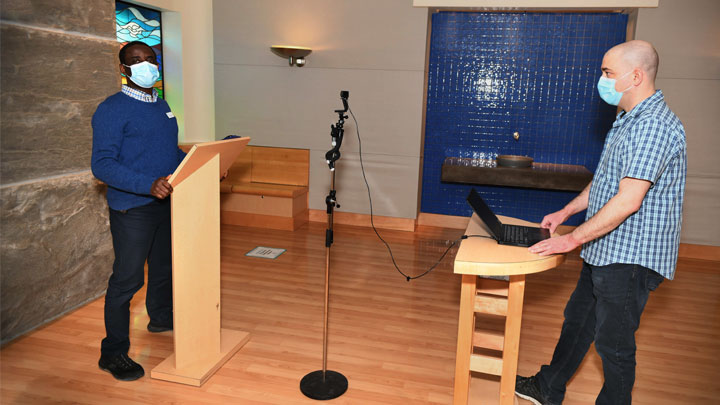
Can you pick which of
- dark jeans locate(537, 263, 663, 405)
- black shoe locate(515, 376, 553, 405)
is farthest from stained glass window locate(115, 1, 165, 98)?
dark jeans locate(537, 263, 663, 405)

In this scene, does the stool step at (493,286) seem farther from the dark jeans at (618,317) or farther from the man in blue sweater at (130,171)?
the man in blue sweater at (130,171)

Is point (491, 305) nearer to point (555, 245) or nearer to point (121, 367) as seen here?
point (555, 245)

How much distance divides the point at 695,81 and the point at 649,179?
355 centimetres

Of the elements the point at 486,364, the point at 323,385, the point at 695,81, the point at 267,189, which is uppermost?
the point at 695,81

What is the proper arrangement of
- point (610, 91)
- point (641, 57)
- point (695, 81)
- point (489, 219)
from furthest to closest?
1. point (695, 81)
2. point (489, 219)
3. point (610, 91)
4. point (641, 57)

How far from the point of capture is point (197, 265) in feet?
7.77

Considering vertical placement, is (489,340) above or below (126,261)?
below

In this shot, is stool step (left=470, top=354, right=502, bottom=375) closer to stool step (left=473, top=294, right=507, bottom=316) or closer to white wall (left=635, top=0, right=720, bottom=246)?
stool step (left=473, top=294, right=507, bottom=316)

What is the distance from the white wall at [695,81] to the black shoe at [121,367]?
467cm

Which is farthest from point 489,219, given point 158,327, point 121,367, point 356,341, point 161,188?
point 158,327

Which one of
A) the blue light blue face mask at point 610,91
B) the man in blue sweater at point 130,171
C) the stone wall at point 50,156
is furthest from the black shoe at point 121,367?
the blue light blue face mask at point 610,91

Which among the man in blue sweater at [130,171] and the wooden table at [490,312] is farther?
the man in blue sweater at [130,171]

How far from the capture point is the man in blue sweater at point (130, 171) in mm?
2275

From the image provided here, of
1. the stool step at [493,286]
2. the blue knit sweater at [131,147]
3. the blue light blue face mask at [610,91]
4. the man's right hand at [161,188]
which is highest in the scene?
the blue light blue face mask at [610,91]
